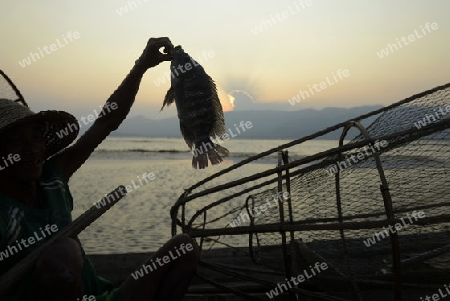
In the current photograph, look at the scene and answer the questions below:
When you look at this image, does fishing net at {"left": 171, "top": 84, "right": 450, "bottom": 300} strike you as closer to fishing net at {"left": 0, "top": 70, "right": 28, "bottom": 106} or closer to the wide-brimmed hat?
the wide-brimmed hat

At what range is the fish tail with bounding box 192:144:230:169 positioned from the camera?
3.71 meters

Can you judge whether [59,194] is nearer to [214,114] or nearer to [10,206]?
[10,206]

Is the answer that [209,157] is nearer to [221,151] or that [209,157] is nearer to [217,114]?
[221,151]

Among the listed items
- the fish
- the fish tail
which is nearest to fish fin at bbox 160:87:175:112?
the fish

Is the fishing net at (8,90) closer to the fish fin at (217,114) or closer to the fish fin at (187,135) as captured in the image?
the fish fin at (187,135)

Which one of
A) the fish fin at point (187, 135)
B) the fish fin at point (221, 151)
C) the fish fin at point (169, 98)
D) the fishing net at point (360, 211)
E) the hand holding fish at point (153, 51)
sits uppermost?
the hand holding fish at point (153, 51)

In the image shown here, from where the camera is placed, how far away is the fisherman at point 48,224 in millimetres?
Answer: 1835

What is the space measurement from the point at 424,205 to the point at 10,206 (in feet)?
12.5

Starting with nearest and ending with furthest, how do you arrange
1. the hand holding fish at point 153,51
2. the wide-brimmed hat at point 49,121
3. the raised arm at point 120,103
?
the wide-brimmed hat at point 49,121 → the raised arm at point 120,103 → the hand holding fish at point 153,51

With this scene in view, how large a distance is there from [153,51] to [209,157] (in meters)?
1.16

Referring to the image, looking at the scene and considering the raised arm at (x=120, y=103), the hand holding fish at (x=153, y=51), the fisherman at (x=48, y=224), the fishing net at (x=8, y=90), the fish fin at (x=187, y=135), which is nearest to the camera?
the fisherman at (x=48, y=224)

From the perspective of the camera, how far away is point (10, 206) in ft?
7.19

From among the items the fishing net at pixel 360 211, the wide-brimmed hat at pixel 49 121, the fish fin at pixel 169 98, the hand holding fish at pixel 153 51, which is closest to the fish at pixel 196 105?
the fish fin at pixel 169 98

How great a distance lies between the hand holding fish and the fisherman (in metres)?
0.67
